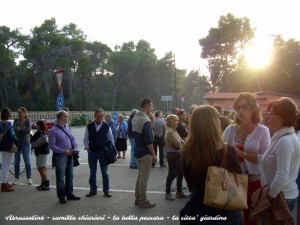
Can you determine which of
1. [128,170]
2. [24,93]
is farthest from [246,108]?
[24,93]

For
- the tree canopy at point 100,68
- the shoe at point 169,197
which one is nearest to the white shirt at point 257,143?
the shoe at point 169,197

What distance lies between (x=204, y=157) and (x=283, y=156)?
2.48 ft

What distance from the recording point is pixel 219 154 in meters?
2.90

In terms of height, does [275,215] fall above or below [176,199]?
above

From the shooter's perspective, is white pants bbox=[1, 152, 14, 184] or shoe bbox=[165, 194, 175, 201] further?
white pants bbox=[1, 152, 14, 184]

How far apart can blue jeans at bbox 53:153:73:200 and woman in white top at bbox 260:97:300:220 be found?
468 cm

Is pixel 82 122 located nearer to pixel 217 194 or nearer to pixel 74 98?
pixel 74 98

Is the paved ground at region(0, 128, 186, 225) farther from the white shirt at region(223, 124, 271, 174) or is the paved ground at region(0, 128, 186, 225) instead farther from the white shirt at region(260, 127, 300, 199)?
the white shirt at region(260, 127, 300, 199)

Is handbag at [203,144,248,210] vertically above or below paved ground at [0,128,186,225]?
above

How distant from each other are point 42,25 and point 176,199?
2300 inches

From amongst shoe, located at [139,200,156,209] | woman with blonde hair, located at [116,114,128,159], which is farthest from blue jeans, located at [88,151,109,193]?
A: woman with blonde hair, located at [116,114,128,159]

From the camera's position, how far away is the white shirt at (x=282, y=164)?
3.13 meters

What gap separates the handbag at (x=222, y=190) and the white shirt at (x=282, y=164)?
0.47 meters

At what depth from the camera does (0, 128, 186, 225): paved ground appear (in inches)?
234
